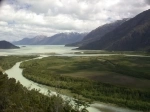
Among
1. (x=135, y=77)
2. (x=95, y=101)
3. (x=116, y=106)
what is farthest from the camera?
(x=135, y=77)

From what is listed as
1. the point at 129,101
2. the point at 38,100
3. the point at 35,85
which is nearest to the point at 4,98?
the point at 38,100

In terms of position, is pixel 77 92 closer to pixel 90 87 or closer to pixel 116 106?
pixel 90 87

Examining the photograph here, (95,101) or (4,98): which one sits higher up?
(4,98)

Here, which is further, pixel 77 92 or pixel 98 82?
pixel 98 82

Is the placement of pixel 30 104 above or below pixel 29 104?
below

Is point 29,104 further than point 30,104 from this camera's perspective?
No

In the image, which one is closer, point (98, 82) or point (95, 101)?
point (95, 101)

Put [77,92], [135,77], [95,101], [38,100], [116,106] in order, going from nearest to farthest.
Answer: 1. [38,100]
2. [116,106]
3. [95,101]
4. [77,92]
5. [135,77]

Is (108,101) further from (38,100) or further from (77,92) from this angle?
(38,100)

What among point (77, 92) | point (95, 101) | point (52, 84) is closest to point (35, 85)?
point (52, 84)
